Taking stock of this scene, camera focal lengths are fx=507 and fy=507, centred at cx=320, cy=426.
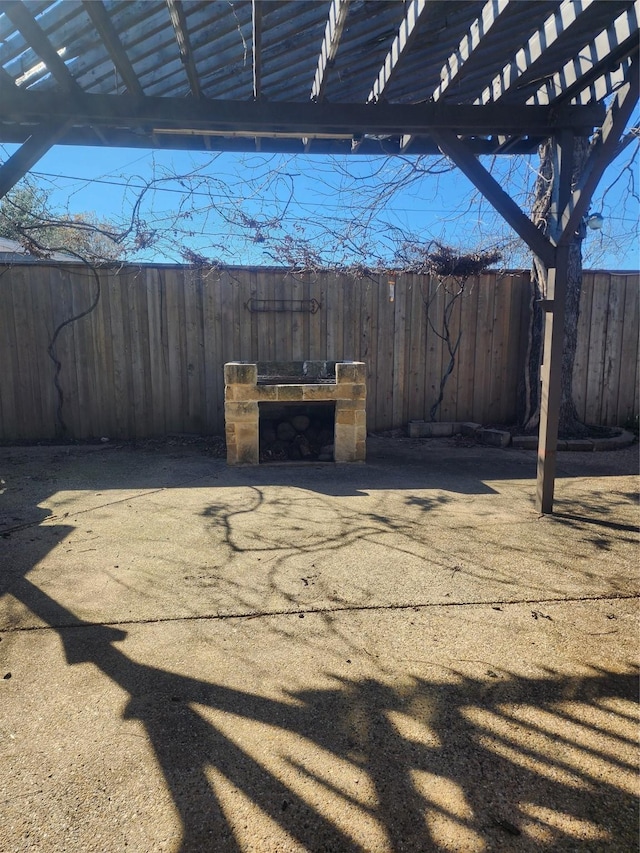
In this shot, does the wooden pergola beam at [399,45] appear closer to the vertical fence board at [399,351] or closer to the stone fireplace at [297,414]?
the stone fireplace at [297,414]

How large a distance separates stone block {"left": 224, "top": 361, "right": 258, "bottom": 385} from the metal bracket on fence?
1.70 meters

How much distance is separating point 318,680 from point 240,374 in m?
3.39

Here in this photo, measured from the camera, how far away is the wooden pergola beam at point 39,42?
219 centimetres

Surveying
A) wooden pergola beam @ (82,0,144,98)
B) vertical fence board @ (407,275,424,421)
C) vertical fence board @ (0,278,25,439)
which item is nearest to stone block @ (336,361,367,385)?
vertical fence board @ (407,275,424,421)

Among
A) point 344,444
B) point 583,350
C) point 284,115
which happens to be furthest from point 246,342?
point 583,350

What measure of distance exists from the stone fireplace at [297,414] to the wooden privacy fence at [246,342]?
3.55 feet

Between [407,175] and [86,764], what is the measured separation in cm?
469

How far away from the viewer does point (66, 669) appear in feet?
6.19

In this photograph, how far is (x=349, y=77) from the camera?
3123 millimetres

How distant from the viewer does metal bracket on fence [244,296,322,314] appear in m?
6.31

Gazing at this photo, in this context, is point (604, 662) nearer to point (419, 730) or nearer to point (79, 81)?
point (419, 730)

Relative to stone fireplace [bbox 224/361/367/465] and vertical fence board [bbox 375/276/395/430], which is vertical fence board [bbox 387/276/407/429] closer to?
vertical fence board [bbox 375/276/395/430]

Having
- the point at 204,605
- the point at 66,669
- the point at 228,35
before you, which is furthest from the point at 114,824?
the point at 228,35

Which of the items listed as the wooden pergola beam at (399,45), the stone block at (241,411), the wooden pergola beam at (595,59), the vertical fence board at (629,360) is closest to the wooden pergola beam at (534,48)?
the wooden pergola beam at (595,59)
